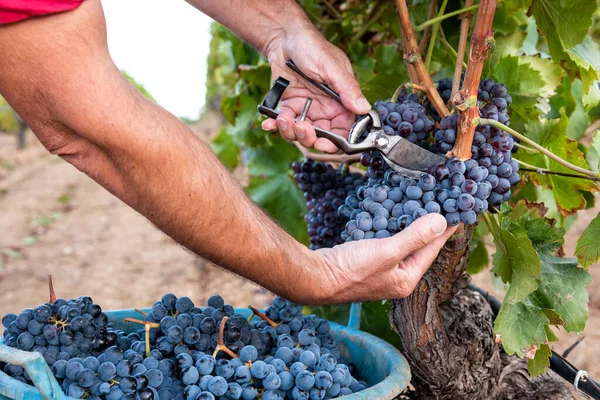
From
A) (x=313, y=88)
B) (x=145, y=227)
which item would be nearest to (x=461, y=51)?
(x=313, y=88)

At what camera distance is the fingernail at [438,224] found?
59.0 inches

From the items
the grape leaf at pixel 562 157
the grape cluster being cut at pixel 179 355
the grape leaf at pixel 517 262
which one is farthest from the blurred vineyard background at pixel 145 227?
the grape leaf at pixel 517 262

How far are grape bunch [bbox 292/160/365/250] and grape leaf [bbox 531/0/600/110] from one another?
0.68 metres

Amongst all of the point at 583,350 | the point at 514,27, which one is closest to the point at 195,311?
the point at 514,27

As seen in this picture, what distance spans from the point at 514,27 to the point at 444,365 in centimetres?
125

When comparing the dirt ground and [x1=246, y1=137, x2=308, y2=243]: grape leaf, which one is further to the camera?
the dirt ground

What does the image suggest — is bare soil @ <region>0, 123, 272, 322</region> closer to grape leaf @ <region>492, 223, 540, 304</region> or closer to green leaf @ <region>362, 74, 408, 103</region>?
green leaf @ <region>362, 74, 408, 103</region>

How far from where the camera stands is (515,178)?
1680 millimetres

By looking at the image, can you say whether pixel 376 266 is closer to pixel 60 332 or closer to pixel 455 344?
pixel 455 344

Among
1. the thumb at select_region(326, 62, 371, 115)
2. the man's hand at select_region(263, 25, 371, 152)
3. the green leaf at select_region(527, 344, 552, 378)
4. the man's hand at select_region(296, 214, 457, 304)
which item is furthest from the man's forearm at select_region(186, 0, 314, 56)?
the green leaf at select_region(527, 344, 552, 378)

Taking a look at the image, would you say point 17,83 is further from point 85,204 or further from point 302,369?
point 85,204

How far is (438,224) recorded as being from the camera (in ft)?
4.93

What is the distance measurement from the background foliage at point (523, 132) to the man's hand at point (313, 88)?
0.29 m

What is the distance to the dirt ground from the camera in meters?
5.42
